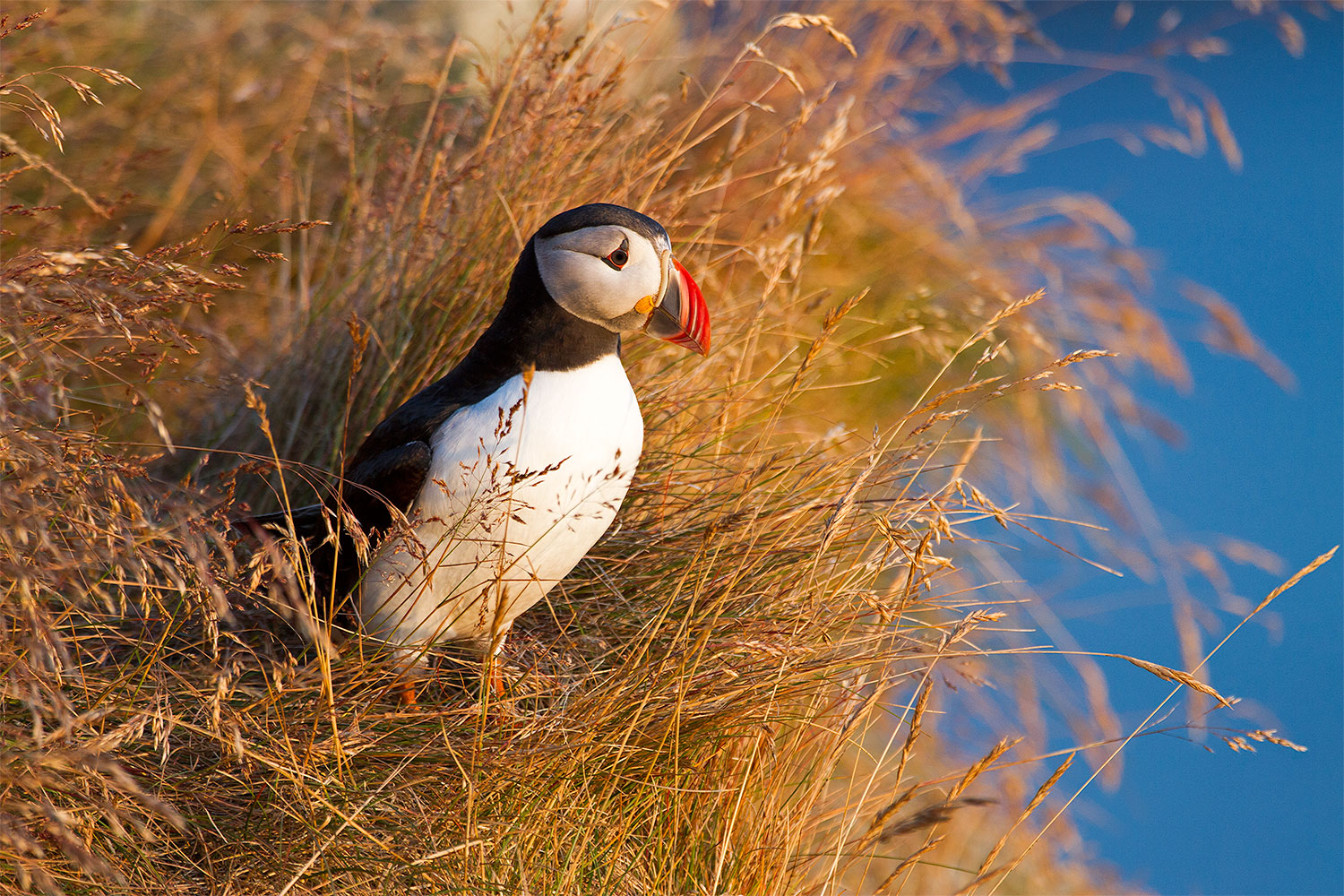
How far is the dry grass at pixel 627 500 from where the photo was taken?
1.65m

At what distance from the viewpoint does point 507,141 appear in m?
3.07

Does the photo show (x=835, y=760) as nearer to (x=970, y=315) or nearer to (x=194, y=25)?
(x=970, y=315)

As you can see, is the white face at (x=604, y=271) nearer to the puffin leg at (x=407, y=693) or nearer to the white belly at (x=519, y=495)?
the white belly at (x=519, y=495)

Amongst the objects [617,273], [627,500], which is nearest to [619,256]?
[617,273]

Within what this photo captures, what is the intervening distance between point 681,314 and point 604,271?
0.57 feet

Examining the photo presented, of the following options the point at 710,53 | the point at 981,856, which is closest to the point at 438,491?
the point at 710,53

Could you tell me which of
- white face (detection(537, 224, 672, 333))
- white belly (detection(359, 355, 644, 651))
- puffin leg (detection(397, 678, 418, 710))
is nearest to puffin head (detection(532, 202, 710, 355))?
white face (detection(537, 224, 672, 333))

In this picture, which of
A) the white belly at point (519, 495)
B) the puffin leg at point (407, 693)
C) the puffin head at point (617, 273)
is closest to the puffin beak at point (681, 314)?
the puffin head at point (617, 273)

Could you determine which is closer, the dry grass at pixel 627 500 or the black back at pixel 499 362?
the dry grass at pixel 627 500

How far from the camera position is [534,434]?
191 centimetres

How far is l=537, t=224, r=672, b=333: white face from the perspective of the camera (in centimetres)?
195

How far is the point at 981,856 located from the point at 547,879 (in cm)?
321

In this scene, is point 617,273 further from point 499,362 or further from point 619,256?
point 499,362

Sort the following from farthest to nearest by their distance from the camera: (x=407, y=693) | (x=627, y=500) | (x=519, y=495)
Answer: (x=627, y=500) < (x=407, y=693) < (x=519, y=495)
